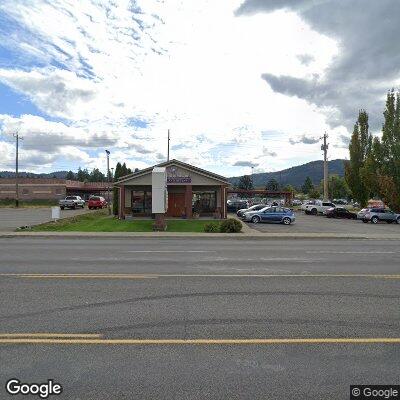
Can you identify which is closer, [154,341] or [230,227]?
[154,341]

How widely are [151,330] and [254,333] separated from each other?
58.3 inches

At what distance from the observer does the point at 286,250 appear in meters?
16.2

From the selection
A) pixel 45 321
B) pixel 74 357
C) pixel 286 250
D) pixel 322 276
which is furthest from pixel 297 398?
pixel 286 250

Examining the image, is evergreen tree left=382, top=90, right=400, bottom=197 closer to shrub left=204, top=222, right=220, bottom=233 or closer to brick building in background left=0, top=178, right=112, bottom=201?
shrub left=204, top=222, right=220, bottom=233

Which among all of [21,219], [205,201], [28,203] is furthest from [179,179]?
[28,203]

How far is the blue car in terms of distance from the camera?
34156 millimetres

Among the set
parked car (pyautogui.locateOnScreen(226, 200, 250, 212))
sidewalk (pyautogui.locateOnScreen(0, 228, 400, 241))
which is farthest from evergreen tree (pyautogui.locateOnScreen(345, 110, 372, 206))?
sidewalk (pyautogui.locateOnScreen(0, 228, 400, 241))

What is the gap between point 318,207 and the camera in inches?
2035

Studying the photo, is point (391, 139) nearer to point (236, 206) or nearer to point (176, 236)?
point (236, 206)

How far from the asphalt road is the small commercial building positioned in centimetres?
2544

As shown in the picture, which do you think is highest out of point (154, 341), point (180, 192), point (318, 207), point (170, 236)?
point (180, 192)

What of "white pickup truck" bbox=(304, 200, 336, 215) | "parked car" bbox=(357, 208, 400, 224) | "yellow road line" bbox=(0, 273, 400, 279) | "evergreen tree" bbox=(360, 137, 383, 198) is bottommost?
"yellow road line" bbox=(0, 273, 400, 279)

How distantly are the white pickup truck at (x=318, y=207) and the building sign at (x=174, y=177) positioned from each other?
21.6 meters

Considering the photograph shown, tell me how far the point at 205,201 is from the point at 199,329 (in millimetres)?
32992
